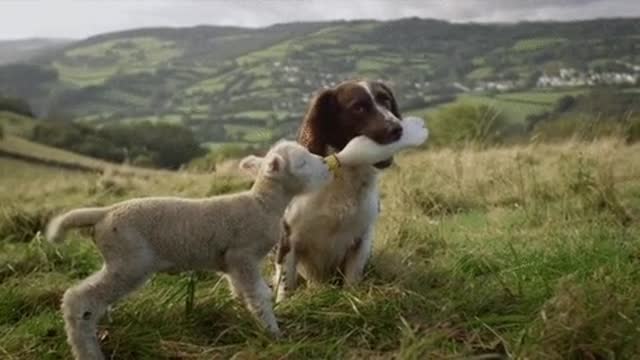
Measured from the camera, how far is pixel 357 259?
6316 mm

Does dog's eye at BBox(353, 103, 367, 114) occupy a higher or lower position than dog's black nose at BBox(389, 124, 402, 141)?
higher

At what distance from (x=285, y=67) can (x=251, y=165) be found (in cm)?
4402

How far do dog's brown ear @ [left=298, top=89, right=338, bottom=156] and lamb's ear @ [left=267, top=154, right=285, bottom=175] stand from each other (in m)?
1.46

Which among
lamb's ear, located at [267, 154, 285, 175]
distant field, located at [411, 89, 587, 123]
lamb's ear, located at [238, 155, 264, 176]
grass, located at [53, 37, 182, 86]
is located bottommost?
grass, located at [53, 37, 182, 86]

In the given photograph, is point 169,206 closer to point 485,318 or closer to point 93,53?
point 485,318

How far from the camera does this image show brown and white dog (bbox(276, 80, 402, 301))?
20.4 ft

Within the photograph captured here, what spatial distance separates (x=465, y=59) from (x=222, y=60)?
2013cm

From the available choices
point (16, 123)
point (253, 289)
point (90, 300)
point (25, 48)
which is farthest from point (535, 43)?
point (25, 48)

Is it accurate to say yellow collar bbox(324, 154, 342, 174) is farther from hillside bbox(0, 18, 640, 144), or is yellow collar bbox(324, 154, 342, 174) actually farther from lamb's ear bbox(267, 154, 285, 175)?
hillside bbox(0, 18, 640, 144)

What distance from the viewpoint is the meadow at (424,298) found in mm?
4504

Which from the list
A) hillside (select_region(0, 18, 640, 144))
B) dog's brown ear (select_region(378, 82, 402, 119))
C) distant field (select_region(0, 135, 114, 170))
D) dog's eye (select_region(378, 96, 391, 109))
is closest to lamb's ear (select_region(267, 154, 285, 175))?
dog's eye (select_region(378, 96, 391, 109))

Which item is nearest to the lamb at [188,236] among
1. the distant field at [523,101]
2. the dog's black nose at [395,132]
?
the dog's black nose at [395,132]

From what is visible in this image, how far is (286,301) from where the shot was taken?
18.8 ft

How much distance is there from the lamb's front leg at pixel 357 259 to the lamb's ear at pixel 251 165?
1.24 m
